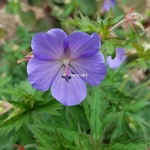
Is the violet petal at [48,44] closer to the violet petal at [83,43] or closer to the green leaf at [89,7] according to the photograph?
the violet petal at [83,43]

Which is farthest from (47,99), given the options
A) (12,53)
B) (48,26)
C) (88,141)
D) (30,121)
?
(48,26)

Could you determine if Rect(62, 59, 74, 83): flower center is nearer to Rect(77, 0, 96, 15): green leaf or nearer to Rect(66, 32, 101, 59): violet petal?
Rect(66, 32, 101, 59): violet petal

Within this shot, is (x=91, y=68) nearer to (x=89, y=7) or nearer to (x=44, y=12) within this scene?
(x=89, y=7)

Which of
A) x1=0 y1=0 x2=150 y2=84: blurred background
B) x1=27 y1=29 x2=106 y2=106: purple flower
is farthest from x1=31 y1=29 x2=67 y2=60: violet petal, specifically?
x1=0 y1=0 x2=150 y2=84: blurred background

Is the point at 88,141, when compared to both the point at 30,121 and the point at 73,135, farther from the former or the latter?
the point at 30,121

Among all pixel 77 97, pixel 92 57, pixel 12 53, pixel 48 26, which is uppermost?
pixel 48 26

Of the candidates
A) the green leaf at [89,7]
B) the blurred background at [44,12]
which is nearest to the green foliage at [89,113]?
the blurred background at [44,12]

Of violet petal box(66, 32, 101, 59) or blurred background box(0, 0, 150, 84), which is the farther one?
blurred background box(0, 0, 150, 84)

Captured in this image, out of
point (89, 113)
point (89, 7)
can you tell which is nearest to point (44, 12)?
point (89, 7)
